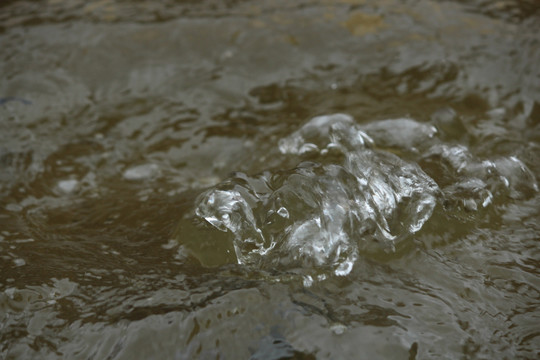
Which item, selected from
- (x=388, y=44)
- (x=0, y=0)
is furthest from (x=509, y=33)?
(x=0, y=0)

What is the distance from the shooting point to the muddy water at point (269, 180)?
4.68ft

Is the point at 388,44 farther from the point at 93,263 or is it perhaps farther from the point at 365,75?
the point at 93,263

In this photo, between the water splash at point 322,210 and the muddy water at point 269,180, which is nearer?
the muddy water at point 269,180

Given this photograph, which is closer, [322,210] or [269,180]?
[322,210]

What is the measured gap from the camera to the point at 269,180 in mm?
1895

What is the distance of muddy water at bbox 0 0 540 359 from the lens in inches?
56.2

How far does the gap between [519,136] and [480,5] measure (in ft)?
4.22

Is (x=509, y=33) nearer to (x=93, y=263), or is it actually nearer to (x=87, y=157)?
(x=87, y=157)

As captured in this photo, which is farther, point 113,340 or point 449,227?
point 449,227

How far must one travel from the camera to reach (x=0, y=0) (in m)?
3.61

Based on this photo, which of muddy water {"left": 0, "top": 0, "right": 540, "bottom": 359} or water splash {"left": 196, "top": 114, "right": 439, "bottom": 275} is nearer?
muddy water {"left": 0, "top": 0, "right": 540, "bottom": 359}

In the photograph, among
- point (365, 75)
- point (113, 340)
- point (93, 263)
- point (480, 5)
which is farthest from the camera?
point (480, 5)

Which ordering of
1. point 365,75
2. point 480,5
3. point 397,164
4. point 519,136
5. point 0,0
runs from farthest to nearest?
point 0,0
point 480,5
point 365,75
point 519,136
point 397,164

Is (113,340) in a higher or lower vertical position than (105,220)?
higher
